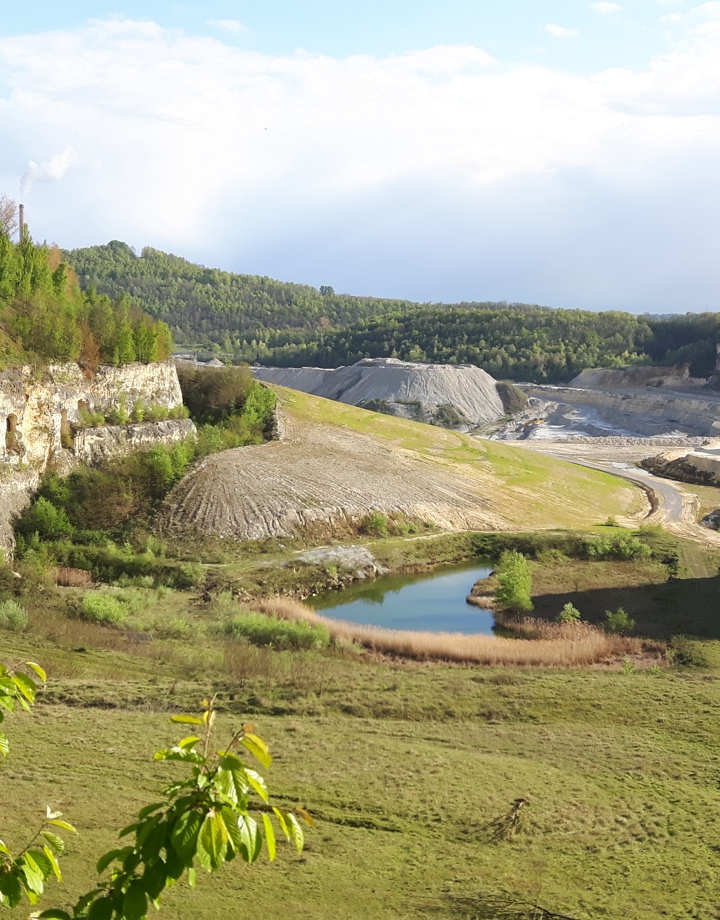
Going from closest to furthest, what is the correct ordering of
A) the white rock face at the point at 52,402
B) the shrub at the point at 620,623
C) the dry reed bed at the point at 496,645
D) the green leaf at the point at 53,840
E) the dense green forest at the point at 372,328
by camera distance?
the green leaf at the point at 53,840 < the dry reed bed at the point at 496,645 < the shrub at the point at 620,623 < the white rock face at the point at 52,402 < the dense green forest at the point at 372,328

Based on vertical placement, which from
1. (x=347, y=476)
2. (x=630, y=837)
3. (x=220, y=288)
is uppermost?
(x=220, y=288)

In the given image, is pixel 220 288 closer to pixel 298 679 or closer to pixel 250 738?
pixel 298 679

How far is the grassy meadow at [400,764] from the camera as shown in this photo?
41.0ft

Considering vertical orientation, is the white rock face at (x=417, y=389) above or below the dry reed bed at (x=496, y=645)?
above

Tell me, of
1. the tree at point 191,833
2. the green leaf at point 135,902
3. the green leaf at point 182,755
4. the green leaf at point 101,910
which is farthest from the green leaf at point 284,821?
the green leaf at point 101,910

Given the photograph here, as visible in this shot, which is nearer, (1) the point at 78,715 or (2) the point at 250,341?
(1) the point at 78,715

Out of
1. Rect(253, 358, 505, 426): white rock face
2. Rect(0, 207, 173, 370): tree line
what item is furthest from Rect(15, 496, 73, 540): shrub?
Rect(253, 358, 505, 426): white rock face

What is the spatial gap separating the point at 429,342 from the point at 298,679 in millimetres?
102855

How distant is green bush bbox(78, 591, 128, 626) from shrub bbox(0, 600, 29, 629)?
1966 millimetres

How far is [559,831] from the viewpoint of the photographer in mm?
14445

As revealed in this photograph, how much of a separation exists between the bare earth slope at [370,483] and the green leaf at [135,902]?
35.0 m

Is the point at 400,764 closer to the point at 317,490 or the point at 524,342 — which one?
the point at 317,490

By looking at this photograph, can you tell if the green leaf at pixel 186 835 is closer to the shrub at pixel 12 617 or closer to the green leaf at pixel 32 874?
the green leaf at pixel 32 874

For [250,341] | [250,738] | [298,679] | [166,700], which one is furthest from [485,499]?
[250,341]
